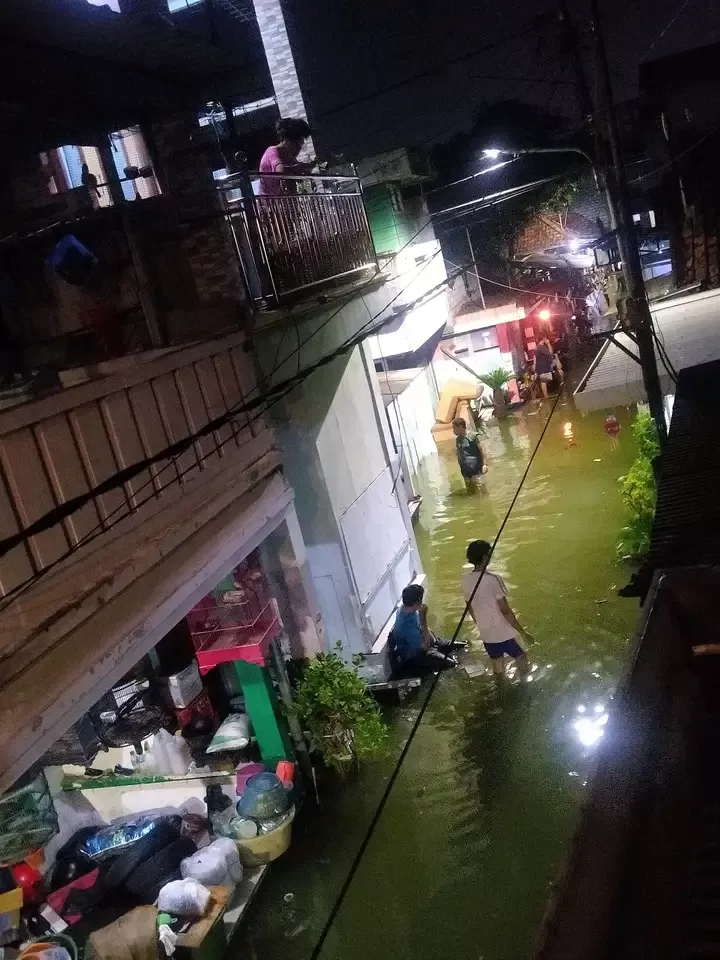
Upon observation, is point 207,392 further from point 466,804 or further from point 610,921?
point 610,921

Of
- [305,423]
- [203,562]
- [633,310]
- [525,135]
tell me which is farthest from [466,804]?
[525,135]

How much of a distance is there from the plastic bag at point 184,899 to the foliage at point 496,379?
58.9 ft

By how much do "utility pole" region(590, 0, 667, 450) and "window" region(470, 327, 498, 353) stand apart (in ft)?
47.3

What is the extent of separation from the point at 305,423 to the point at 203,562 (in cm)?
319

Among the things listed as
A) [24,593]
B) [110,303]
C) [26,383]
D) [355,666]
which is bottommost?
[355,666]

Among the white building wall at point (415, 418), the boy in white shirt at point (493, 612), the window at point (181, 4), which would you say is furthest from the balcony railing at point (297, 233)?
the white building wall at point (415, 418)

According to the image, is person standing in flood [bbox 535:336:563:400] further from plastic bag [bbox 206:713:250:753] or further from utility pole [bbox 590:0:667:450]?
plastic bag [bbox 206:713:250:753]

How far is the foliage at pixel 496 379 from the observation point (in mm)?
22078

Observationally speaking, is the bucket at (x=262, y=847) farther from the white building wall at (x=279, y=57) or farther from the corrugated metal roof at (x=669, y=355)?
the white building wall at (x=279, y=57)

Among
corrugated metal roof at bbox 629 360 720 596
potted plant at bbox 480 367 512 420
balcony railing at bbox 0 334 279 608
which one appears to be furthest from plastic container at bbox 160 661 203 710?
potted plant at bbox 480 367 512 420

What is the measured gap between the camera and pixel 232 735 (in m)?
7.98

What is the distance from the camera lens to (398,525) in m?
11.5

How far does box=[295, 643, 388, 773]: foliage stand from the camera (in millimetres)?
7766

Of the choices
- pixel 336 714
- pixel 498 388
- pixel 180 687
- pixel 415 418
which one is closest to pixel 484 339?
pixel 498 388
